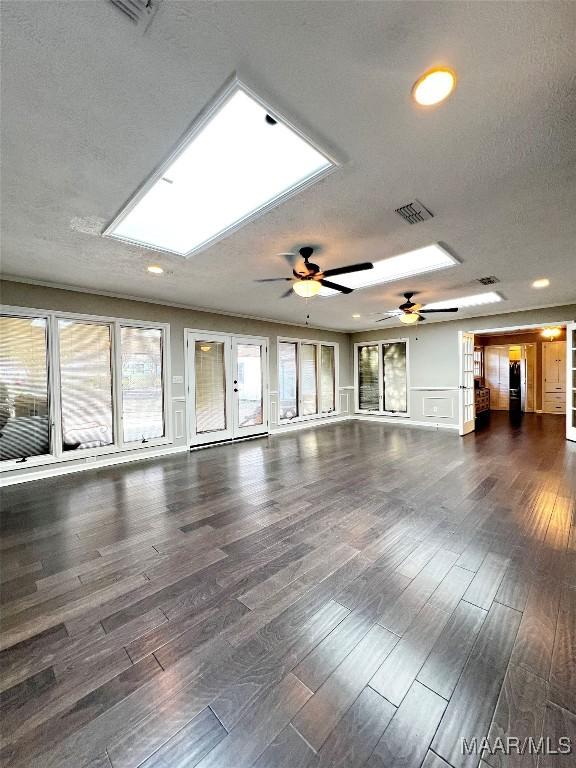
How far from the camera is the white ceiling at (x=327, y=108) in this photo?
1.19 meters

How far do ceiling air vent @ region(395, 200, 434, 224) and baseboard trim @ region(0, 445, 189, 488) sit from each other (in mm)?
5195

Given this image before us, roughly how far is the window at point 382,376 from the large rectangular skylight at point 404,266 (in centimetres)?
452

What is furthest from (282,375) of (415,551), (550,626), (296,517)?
(550,626)

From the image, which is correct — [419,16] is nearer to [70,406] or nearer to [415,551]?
[415,551]

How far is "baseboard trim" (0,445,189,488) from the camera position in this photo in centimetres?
420

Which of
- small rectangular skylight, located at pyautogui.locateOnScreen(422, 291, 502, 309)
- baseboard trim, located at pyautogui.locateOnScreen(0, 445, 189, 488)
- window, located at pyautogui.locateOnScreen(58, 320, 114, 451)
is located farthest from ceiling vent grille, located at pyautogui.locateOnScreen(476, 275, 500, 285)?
window, located at pyautogui.locateOnScreen(58, 320, 114, 451)

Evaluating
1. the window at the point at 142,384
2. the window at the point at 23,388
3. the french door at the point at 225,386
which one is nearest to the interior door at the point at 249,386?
the french door at the point at 225,386

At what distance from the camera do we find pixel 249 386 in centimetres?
720

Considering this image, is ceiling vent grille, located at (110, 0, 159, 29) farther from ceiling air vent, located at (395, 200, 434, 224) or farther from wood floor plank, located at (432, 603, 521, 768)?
wood floor plank, located at (432, 603, 521, 768)

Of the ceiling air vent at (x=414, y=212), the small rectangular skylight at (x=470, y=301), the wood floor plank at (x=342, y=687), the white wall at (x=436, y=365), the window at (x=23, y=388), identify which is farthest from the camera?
the white wall at (x=436, y=365)

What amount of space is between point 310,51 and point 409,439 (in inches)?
250

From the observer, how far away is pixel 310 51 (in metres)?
1.30

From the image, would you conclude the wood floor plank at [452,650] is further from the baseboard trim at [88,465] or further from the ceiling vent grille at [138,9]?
the baseboard trim at [88,465]

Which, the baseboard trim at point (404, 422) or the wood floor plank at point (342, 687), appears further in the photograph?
the baseboard trim at point (404, 422)
